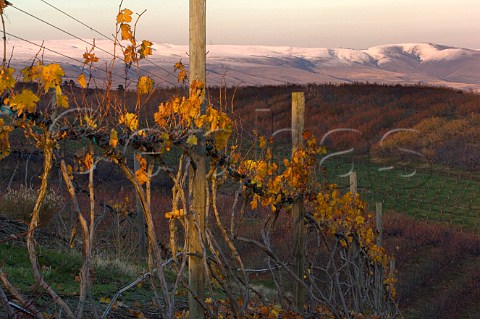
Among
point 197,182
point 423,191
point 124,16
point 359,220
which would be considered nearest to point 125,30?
point 124,16

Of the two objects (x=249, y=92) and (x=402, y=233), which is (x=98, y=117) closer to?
(x=402, y=233)

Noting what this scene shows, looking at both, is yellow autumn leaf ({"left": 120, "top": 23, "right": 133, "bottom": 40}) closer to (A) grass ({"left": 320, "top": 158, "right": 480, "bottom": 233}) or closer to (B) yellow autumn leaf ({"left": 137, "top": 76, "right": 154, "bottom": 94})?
(B) yellow autumn leaf ({"left": 137, "top": 76, "right": 154, "bottom": 94})

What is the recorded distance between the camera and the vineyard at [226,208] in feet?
19.5

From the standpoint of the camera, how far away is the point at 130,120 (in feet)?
20.4

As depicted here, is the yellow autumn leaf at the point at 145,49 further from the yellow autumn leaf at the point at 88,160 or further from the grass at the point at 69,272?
the grass at the point at 69,272

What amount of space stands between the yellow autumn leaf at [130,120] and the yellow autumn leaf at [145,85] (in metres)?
0.24

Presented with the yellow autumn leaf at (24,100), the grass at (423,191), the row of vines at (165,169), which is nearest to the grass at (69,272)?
the row of vines at (165,169)

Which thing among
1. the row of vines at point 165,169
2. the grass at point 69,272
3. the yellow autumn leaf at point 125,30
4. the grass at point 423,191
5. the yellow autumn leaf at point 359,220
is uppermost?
the yellow autumn leaf at point 125,30

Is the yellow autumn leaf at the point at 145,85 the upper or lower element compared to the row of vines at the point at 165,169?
upper

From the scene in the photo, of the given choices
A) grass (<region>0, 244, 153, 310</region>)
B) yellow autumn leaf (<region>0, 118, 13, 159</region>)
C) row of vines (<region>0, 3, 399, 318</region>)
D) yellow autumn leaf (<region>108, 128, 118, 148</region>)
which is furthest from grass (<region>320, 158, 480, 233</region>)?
yellow autumn leaf (<region>0, 118, 13, 159</region>)

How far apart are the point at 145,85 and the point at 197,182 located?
3.83 ft

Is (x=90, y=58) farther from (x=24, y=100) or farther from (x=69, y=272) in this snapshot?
(x=69, y=272)

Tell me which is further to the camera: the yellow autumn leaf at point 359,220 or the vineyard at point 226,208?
the yellow autumn leaf at point 359,220

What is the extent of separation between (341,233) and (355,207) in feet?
1.50
